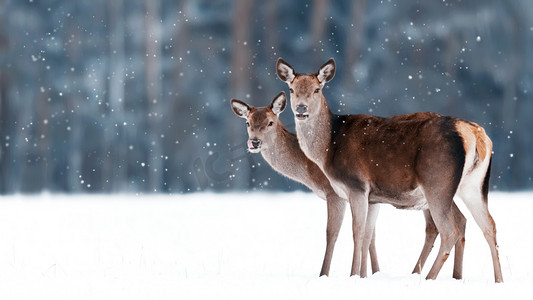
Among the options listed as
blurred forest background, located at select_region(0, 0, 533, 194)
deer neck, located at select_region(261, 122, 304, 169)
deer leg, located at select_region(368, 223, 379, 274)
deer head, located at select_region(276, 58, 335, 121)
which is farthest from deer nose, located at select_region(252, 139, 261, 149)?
blurred forest background, located at select_region(0, 0, 533, 194)

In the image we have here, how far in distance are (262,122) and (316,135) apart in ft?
2.89

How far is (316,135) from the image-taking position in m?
7.73

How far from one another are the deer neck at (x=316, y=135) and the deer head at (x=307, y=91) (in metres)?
0.09

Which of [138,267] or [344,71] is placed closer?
[138,267]

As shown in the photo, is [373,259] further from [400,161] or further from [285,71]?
[285,71]

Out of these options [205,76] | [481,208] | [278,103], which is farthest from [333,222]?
[205,76]

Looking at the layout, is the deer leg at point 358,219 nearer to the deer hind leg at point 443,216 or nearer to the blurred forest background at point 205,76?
the deer hind leg at point 443,216

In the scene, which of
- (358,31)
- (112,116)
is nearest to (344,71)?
(358,31)

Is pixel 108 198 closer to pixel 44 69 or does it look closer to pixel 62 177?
pixel 62 177

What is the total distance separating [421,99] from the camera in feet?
67.7

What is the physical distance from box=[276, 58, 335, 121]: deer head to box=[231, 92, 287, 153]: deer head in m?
0.69

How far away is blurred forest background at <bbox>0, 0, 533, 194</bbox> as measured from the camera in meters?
20.7

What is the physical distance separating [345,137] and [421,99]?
1358 cm

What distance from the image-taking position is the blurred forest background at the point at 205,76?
20.7 metres
